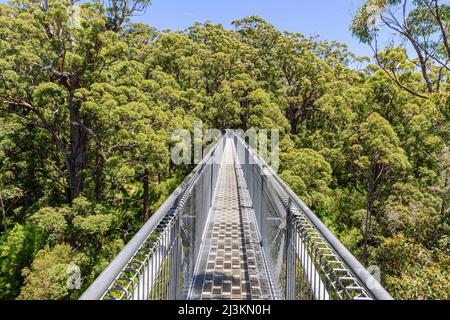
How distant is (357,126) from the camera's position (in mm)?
23109

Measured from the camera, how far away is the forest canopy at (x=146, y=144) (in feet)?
48.9

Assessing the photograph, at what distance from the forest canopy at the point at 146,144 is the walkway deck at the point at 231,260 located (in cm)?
629

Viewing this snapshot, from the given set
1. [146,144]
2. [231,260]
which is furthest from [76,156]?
[231,260]

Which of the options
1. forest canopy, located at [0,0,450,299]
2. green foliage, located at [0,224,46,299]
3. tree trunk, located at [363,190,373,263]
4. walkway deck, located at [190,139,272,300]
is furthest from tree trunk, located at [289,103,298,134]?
Result: walkway deck, located at [190,139,272,300]

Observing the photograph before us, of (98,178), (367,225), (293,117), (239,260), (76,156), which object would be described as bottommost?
Answer: (367,225)

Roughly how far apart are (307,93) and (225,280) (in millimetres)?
27568

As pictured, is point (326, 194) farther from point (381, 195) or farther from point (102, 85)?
point (102, 85)

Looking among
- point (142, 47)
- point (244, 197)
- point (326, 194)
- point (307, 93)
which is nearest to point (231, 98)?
point (307, 93)

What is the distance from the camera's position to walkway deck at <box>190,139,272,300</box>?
3.75 m

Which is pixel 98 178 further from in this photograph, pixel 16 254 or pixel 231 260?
pixel 231 260

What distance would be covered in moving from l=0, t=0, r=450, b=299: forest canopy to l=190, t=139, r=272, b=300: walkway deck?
A: 6292mm

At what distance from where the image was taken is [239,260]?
4633 mm

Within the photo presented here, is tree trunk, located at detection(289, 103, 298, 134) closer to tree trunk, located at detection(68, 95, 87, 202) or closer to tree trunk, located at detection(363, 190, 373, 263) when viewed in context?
tree trunk, located at detection(363, 190, 373, 263)

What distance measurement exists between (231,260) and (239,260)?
10 centimetres
